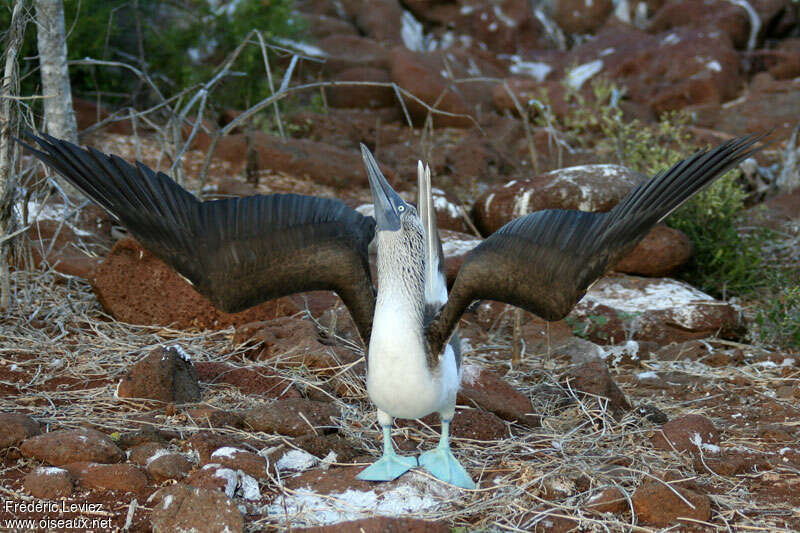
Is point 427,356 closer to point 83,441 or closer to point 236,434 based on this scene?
point 236,434

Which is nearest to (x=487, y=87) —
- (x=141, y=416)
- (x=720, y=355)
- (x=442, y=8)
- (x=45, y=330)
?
(x=442, y=8)

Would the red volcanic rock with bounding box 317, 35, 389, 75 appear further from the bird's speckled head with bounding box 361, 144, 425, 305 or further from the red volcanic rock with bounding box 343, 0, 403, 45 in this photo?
the bird's speckled head with bounding box 361, 144, 425, 305

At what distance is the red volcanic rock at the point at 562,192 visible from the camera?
611cm

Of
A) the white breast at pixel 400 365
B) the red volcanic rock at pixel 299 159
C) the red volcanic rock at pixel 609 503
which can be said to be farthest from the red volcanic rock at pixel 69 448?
the red volcanic rock at pixel 299 159

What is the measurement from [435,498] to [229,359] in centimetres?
187

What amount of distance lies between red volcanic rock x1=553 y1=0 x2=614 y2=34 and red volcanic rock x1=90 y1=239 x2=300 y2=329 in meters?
11.1

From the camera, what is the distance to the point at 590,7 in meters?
14.2

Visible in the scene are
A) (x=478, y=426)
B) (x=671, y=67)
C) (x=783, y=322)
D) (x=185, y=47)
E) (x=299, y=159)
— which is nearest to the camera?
(x=478, y=426)

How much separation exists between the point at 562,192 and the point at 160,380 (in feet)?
11.8

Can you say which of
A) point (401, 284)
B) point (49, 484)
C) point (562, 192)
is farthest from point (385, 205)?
point (562, 192)

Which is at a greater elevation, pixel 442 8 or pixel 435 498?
pixel 442 8

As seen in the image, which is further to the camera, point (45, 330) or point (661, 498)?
point (45, 330)

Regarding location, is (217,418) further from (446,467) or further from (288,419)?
(446,467)

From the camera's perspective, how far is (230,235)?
321 cm
